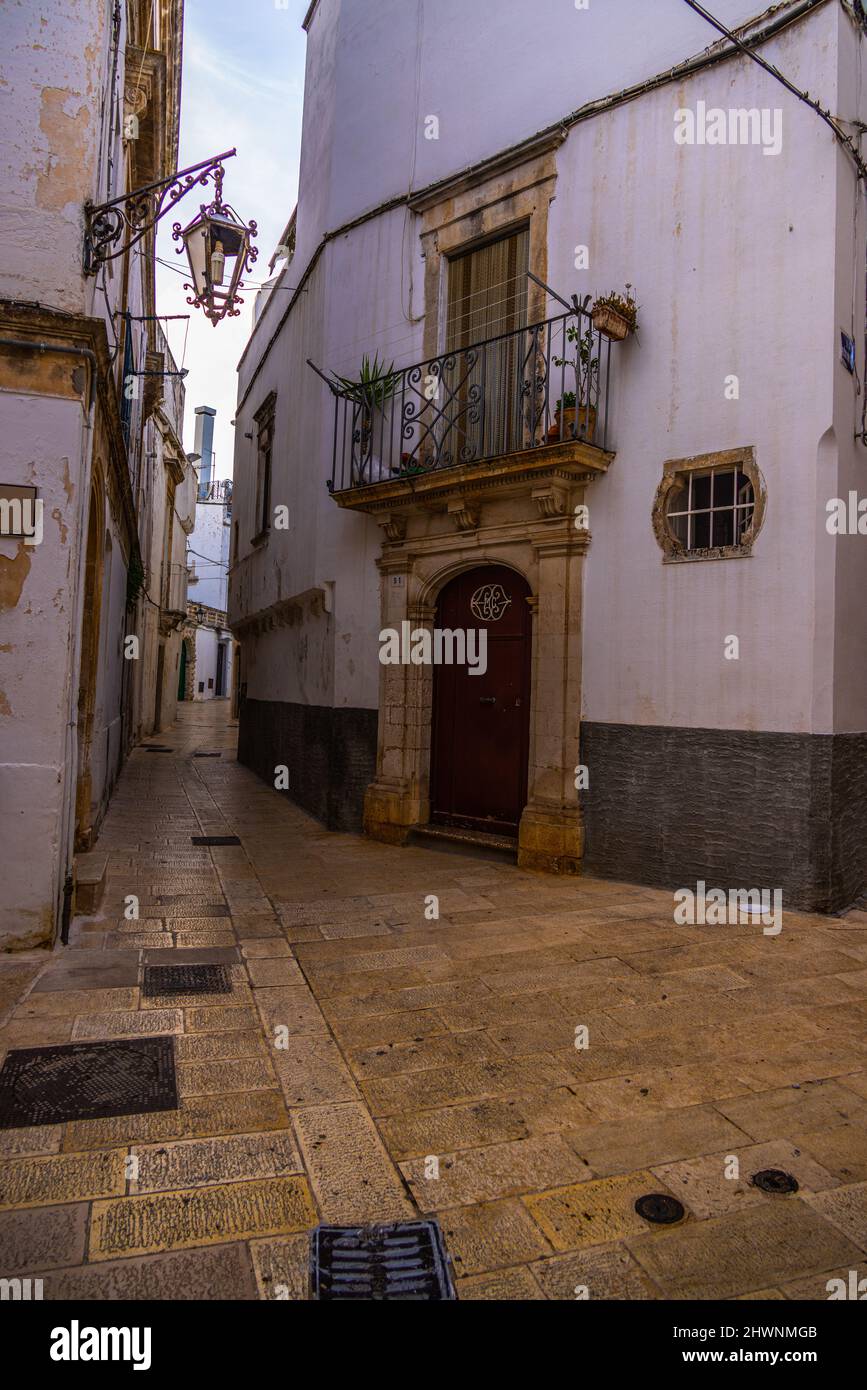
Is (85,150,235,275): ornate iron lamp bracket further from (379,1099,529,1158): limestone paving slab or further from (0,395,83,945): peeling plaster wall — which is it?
(379,1099,529,1158): limestone paving slab

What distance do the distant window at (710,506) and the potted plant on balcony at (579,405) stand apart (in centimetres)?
78

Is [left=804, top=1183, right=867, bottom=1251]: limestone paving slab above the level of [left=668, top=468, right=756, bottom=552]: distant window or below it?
below

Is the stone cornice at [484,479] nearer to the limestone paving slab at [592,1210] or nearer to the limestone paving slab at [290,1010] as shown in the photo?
the limestone paving slab at [290,1010]

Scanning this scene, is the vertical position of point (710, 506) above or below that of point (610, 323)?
below

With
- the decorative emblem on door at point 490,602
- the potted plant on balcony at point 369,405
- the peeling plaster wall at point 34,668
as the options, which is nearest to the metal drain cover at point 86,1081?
the peeling plaster wall at point 34,668

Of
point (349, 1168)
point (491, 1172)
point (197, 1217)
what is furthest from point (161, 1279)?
point (491, 1172)

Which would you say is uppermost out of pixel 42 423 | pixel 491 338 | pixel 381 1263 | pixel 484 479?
pixel 491 338

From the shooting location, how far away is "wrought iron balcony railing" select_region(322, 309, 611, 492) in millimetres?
7250

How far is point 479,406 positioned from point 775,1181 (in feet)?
23.0

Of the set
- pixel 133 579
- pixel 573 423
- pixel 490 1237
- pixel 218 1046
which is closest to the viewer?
pixel 490 1237

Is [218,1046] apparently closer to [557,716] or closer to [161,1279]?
[161,1279]

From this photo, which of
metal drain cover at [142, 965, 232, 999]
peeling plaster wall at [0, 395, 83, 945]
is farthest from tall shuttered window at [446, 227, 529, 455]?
metal drain cover at [142, 965, 232, 999]

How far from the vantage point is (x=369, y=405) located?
9.03 meters

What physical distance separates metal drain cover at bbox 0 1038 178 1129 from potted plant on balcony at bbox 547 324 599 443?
5.44m
